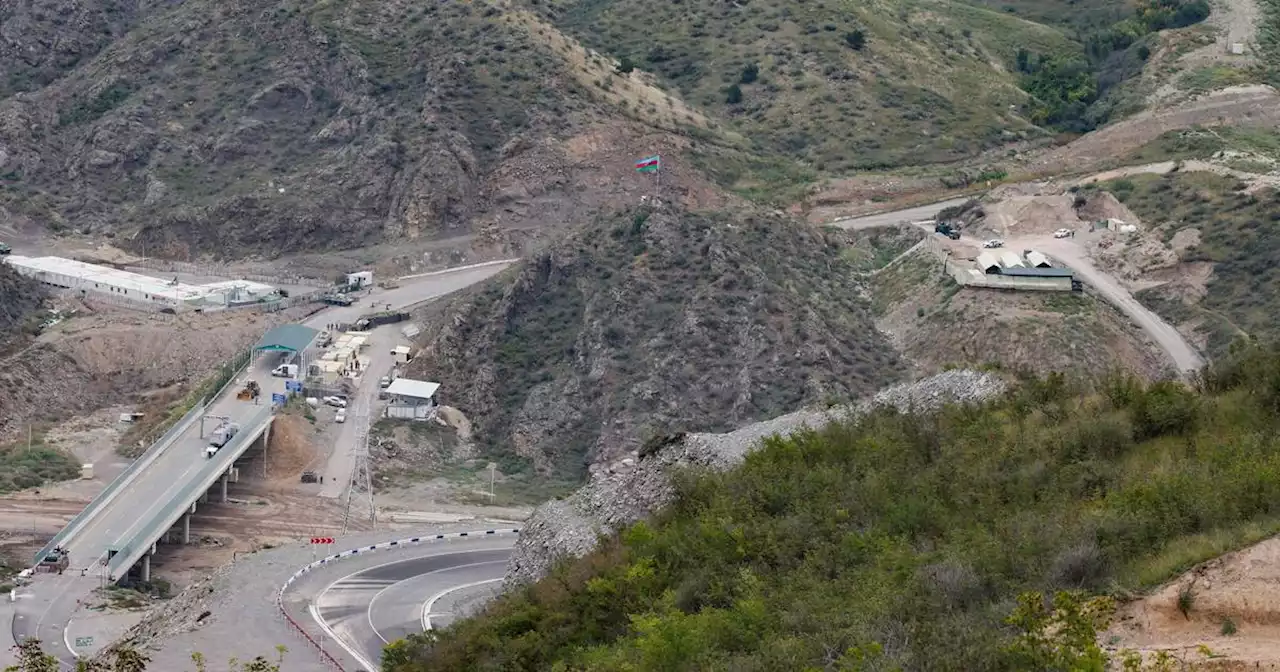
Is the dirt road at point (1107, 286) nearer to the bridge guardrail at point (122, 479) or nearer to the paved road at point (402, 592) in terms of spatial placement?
the paved road at point (402, 592)

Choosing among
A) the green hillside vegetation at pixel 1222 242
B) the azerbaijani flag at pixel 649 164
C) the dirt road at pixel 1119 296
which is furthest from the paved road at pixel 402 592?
the azerbaijani flag at pixel 649 164

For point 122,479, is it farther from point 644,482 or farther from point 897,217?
point 897,217

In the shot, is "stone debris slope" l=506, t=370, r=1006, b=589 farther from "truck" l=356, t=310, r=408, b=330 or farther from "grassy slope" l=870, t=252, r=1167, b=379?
"truck" l=356, t=310, r=408, b=330

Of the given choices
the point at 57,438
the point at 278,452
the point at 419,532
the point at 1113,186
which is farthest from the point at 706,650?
the point at 1113,186

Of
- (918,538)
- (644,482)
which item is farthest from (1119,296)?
(918,538)

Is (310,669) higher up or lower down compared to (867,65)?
higher up

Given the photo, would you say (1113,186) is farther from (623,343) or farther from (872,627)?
(872,627)
